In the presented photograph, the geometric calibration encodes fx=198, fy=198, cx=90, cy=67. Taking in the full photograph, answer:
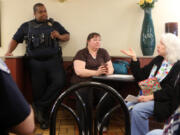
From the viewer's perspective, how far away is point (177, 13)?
10.6ft

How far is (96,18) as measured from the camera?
314 cm

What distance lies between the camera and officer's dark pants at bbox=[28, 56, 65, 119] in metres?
2.59

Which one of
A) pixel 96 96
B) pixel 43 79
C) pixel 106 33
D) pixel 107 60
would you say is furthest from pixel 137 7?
pixel 43 79

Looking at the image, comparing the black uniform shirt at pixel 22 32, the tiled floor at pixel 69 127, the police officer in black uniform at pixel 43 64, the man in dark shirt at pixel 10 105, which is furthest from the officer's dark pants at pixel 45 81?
the man in dark shirt at pixel 10 105

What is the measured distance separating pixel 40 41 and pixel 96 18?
102cm

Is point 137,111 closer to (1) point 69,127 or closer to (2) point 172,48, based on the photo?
(2) point 172,48

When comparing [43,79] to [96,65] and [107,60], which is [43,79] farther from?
[107,60]

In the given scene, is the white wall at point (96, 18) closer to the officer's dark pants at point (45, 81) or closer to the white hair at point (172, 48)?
the officer's dark pants at point (45, 81)

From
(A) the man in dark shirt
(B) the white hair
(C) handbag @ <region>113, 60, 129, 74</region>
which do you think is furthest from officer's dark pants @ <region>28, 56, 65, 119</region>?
(A) the man in dark shirt

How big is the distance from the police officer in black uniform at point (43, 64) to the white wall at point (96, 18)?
0.40 meters

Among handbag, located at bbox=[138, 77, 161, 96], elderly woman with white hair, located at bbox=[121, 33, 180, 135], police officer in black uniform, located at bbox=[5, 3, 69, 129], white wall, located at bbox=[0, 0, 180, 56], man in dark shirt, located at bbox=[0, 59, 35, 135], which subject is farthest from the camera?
white wall, located at bbox=[0, 0, 180, 56]

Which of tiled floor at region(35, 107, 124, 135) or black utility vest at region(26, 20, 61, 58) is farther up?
black utility vest at region(26, 20, 61, 58)

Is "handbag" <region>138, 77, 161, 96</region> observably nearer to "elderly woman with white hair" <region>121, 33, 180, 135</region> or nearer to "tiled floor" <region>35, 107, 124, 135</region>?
"elderly woman with white hair" <region>121, 33, 180, 135</region>

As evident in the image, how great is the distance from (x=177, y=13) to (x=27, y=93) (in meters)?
2.70
